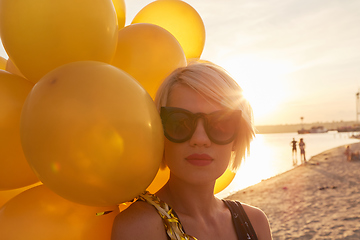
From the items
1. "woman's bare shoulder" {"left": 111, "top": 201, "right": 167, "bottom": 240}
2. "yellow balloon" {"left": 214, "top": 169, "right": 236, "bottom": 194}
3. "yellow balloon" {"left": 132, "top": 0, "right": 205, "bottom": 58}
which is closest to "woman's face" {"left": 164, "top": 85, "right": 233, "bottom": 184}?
"woman's bare shoulder" {"left": 111, "top": 201, "right": 167, "bottom": 240}

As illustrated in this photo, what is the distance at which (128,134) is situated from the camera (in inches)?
43.7

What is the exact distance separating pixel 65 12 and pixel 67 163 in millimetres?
694

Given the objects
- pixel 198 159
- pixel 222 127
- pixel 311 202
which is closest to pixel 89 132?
pixel 198 159

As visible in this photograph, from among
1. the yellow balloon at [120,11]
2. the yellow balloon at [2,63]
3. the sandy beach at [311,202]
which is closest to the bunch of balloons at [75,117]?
the yellow balloon at [120,11]

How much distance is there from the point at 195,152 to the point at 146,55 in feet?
2.02

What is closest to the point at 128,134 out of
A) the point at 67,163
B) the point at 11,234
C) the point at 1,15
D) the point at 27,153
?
Answer: the point at 67,163

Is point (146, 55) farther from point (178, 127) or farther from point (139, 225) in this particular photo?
point (139, 225)

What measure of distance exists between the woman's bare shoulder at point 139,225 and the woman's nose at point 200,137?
384mm

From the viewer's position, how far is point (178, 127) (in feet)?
4.63

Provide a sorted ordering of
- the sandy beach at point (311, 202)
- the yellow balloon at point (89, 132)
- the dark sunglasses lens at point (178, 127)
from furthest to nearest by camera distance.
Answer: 1. the sandy beach at point (311, 202)
2. the dark sunglasses lens at point (178, 127)
3. the yellow balloon at point (89, 132)

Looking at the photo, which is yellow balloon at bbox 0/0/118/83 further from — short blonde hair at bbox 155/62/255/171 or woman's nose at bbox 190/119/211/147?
woman's nose at bbox 190/119/211/147

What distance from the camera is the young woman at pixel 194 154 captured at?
1.30 m

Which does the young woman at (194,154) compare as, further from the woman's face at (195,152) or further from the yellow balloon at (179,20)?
the yellow balloon at (179,20)

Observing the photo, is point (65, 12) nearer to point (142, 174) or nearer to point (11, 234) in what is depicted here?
point (142, 174)
